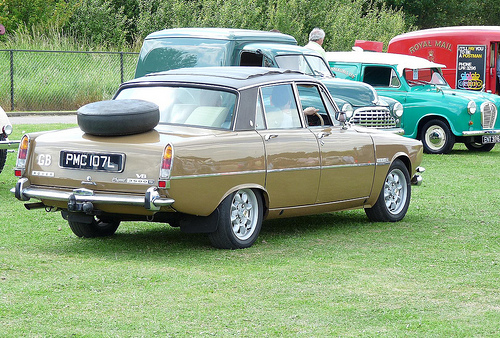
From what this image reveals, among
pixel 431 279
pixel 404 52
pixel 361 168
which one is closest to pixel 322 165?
pixel 361 168

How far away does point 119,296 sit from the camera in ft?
19.5

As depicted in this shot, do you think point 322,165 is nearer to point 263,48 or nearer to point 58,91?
point 263,48

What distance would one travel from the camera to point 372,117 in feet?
52.2

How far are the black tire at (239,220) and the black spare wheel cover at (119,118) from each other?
0.94 metres

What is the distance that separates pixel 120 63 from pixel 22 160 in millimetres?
23628

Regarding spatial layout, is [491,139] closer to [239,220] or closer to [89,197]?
[239,220]

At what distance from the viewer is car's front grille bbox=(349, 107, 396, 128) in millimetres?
15688

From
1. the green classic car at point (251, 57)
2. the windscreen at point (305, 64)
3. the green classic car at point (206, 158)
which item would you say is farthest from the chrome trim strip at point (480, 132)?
the green classic car at point (206, 158)

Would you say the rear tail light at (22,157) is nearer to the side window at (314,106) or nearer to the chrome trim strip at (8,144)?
the side window at (314,106)

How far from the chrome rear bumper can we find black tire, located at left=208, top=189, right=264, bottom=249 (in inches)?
26.2

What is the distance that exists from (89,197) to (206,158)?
0.99 m

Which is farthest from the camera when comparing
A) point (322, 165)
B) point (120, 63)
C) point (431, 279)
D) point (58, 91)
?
point (120, 63)

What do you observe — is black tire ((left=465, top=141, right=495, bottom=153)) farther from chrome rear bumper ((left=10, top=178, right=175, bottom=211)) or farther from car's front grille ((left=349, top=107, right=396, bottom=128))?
chrome rear bumper ((left=10, top=178, right=175, bottom=211))

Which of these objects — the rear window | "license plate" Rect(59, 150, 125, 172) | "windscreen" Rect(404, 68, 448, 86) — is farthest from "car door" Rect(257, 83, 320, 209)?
"windscreen" Rect(404, 68, 448, 86)
